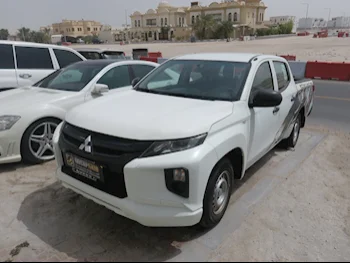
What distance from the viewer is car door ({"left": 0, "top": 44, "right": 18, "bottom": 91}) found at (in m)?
6.35

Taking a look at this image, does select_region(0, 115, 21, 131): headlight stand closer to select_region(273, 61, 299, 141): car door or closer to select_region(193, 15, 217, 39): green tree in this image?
select_region(273, 61, 299, 141): car door

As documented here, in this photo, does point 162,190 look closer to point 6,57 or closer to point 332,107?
point 6,57

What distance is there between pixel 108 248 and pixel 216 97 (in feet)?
6.29

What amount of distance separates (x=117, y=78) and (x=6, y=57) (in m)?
2.69

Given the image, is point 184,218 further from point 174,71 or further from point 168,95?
point 174,71

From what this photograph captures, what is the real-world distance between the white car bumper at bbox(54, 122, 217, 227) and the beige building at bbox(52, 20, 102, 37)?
14518 cm

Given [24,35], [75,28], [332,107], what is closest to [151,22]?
[75,28]

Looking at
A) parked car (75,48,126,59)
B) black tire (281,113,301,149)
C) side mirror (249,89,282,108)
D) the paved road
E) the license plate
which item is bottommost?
the paved road

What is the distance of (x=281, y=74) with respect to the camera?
4.71 metres

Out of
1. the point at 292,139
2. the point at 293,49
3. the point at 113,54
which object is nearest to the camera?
the point at 292,139

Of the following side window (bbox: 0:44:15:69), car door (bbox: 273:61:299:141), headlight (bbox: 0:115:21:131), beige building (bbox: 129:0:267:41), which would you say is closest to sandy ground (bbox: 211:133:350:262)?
car door (bbox: 273:61:299:141)

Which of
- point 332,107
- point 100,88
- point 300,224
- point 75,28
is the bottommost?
point 332,107

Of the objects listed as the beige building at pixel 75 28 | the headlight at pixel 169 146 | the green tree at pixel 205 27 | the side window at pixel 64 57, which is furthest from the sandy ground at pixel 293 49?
the beige building at pixel 75 28

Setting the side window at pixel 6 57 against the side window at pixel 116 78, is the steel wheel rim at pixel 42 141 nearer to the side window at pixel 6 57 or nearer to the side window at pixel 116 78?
the side window at pixel 116 78
